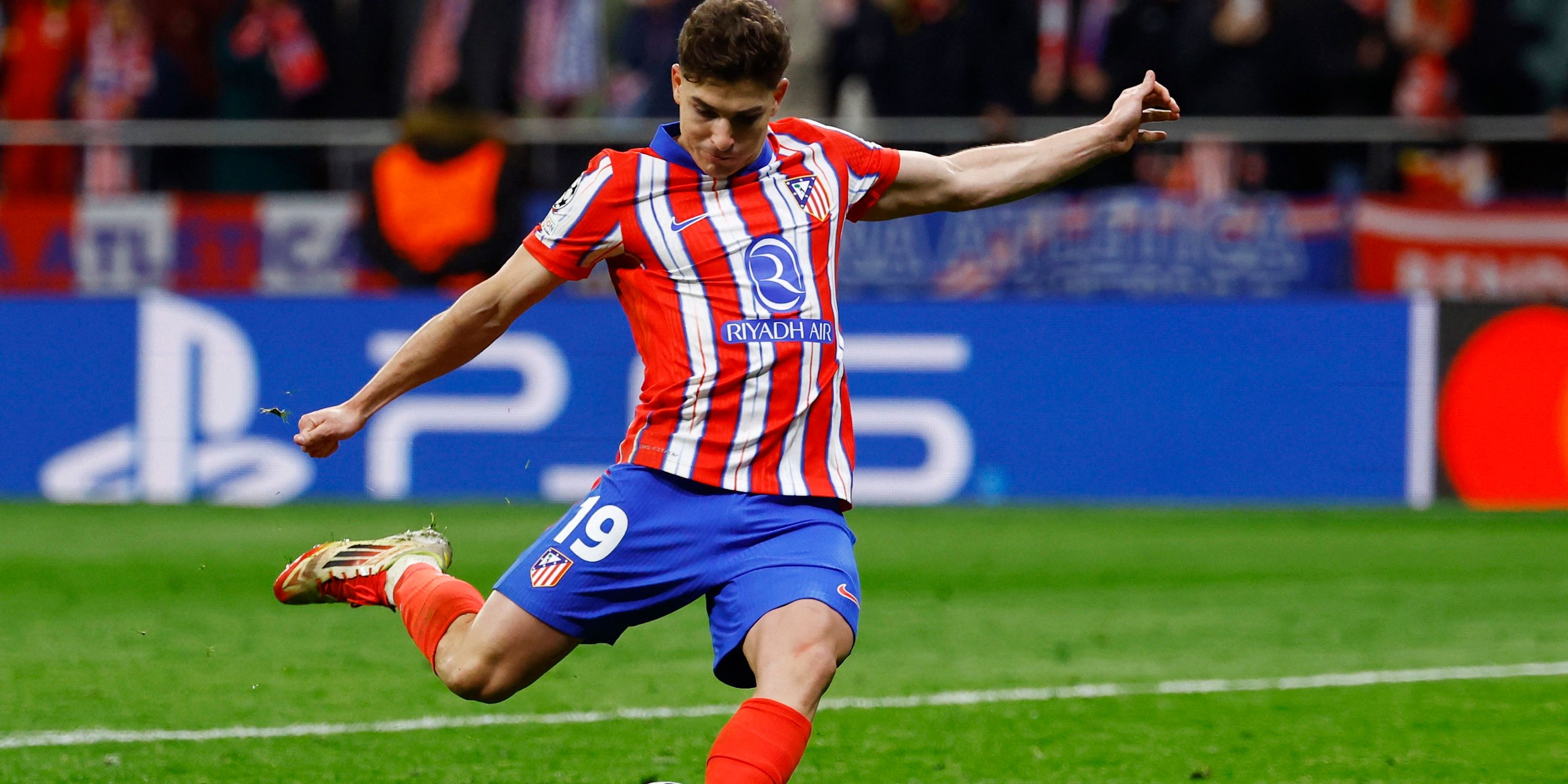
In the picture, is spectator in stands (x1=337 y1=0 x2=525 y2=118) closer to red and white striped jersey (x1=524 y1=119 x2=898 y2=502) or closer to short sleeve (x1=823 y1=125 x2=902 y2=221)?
short sleeve (x1=823 y1=125 x2=902 y2=221)

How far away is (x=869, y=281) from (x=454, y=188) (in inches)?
102

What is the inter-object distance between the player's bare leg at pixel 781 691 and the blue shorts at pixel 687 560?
1.5 inches

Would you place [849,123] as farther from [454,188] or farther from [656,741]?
[656,741]

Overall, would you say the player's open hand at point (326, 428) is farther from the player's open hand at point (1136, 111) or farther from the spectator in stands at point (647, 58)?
the spectator in stands at point (647, 58)

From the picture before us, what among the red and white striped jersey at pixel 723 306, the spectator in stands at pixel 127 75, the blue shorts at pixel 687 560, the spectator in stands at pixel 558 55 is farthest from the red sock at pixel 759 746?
the spectator in stands at pixel 127 75

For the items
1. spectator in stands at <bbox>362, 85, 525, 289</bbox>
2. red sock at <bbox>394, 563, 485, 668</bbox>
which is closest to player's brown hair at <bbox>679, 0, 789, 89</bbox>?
red sock at <bbox>394, 563, 485, 668</bbox>

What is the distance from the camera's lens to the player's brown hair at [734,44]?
419 centimetres

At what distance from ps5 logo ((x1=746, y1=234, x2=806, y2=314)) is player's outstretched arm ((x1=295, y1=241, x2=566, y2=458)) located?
412 millimetres

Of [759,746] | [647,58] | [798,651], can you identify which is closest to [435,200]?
[647,58]

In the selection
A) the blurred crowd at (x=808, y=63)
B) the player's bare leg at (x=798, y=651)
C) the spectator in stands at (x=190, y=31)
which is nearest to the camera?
the player's bare leg at (x=798, y=651)

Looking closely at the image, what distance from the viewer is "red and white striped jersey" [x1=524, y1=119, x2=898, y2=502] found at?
4.36m

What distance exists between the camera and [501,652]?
15.0ft

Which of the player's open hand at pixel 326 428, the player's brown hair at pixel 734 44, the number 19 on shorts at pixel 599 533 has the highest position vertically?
the player's brown hair at pixel 734 44

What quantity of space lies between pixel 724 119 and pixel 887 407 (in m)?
7.53
